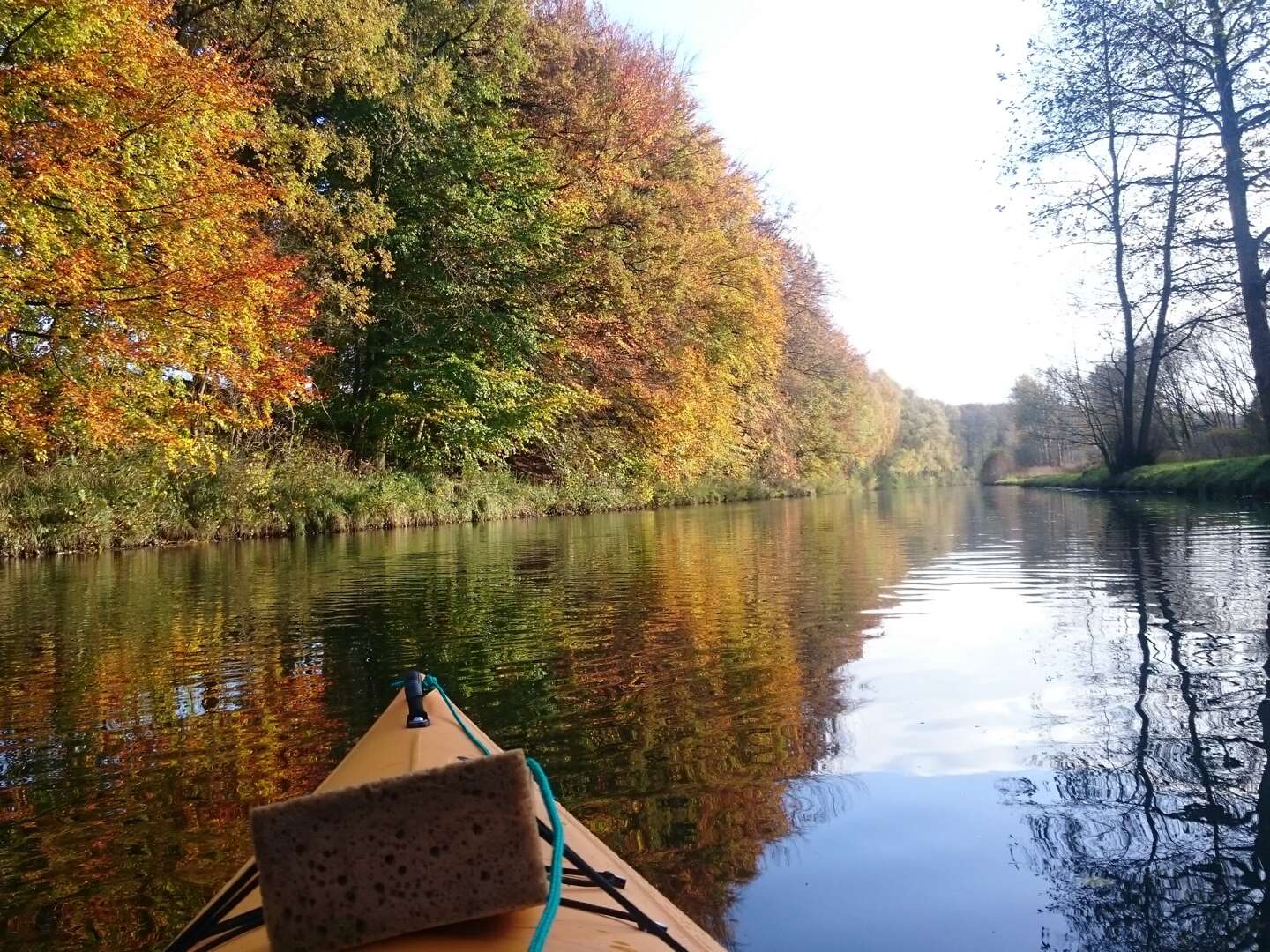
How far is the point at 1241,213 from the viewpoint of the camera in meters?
17.3

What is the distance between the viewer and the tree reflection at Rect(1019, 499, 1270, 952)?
7.89ft

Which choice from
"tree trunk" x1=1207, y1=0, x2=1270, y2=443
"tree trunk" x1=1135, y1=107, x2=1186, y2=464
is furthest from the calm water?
"tree trunk" x1=1135, y1=107, x2=1186, y2=464

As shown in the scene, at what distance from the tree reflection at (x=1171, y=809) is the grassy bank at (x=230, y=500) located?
15.0 metres

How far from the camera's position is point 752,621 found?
7.08m

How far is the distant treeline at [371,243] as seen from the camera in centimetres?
1301

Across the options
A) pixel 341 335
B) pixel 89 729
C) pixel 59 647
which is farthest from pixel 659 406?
pixel 89 729

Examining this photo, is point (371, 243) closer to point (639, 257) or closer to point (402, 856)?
point (639, 257)

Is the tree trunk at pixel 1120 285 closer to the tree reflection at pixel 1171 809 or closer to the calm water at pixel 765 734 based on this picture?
the calm water at pixel 765 734

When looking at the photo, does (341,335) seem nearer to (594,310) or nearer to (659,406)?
(594,310)

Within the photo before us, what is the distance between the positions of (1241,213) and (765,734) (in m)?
17.8

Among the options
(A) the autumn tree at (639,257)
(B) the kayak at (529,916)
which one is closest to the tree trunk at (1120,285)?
(A) the autumn tree at (639,257)

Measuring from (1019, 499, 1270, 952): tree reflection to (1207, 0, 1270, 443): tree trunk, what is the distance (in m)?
13.8

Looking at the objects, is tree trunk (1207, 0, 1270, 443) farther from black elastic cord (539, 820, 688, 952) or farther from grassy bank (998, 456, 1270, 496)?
black elastic cord (539, 820, 688, 952)

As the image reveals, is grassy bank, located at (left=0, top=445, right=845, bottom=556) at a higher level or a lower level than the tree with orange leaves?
lower
